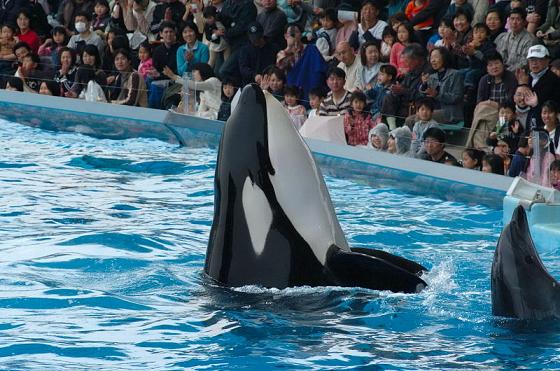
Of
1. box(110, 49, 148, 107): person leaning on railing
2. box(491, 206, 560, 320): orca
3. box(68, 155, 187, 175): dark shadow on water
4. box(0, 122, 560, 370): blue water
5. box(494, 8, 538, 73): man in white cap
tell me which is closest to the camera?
box(491, 206, 560, 320): orca

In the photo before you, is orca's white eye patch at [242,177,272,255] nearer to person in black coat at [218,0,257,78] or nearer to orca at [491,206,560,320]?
orca at [491,206,560,320]

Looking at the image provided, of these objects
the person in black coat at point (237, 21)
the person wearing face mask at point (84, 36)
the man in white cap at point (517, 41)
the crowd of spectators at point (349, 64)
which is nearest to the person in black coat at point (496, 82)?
the crowd of spectators at point (349, 64)

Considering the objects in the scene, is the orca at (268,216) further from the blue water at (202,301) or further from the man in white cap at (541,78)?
the man in white cap at (541,78)

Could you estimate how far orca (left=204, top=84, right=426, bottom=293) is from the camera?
18.5 feet

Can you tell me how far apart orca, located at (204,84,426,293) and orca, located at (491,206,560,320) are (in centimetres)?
64

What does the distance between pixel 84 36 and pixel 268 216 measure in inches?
506

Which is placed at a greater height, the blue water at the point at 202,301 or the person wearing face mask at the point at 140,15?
the person wearing face mask at the point at 140,15

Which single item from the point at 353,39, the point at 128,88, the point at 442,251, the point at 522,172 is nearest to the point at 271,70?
the point at 353,39

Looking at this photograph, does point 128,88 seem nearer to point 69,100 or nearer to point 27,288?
point 69,100

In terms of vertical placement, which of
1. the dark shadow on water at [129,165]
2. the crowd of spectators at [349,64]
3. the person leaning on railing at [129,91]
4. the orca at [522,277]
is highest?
the crowd of spectators at [349,64]

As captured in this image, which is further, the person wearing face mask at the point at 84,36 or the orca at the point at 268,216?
the person wearing face mask at the point at 84,36

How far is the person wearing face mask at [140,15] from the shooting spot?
712 inches

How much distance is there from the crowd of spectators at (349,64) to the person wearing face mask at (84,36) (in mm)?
29

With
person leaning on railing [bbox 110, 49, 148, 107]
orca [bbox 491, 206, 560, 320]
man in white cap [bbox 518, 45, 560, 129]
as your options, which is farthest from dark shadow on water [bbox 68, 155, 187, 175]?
orca [bbox 491, 206, 560, 320]
